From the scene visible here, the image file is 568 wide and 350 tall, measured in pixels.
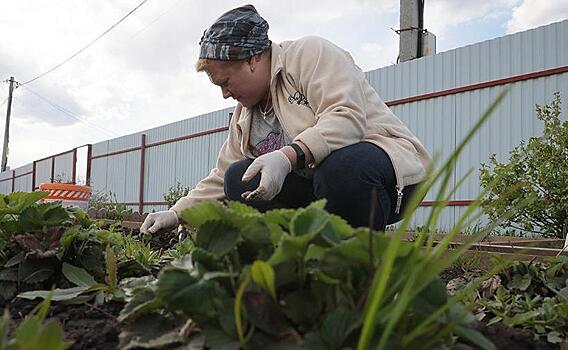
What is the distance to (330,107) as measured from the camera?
6.60 feet

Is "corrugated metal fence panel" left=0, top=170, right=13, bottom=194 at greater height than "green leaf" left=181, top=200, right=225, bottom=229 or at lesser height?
greater

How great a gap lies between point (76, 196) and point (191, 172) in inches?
141

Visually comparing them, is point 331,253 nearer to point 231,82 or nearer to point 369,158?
point 369,158

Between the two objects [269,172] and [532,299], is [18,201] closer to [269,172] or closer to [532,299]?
[269,172]

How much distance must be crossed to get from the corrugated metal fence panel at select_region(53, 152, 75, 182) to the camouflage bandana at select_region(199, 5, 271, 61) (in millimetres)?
16667

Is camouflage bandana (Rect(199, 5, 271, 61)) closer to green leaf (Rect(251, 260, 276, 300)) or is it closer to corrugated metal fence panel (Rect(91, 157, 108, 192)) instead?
green leaf (Rect(251, 260, 276, 300))

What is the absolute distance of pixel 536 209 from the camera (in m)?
4.89

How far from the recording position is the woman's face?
2209mm

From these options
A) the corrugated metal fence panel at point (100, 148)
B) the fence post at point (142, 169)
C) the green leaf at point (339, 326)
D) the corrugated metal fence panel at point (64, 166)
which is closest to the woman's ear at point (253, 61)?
the green leaf at point (339, 326)

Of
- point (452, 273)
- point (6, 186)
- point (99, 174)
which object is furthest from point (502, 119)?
point (6, 186)

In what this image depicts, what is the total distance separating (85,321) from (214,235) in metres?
0.42

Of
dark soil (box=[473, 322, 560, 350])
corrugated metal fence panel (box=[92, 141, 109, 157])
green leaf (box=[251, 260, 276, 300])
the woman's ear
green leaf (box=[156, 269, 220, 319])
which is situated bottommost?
dark soil (box=[473, 322, 560, 350])

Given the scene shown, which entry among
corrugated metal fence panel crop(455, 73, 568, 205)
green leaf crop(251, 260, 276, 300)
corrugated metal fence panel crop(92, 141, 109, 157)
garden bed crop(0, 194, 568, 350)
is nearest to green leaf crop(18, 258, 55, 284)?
garden bed crop(0, 194, 568, 350)

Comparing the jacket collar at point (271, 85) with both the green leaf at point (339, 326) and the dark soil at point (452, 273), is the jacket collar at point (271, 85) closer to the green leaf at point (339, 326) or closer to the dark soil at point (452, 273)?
the dark soil at point (452, 273)
